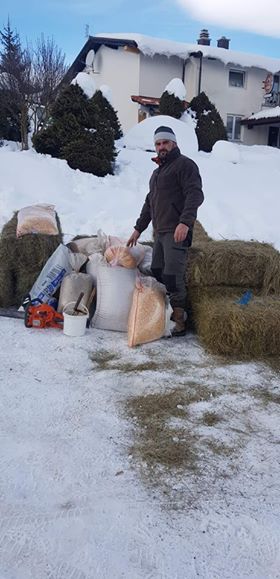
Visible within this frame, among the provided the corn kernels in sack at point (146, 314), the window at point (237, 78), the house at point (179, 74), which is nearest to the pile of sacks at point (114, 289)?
the corn kernels in sack at point (146, 314)

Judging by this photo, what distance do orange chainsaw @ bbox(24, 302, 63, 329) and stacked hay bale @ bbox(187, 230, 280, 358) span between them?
1.16 meters

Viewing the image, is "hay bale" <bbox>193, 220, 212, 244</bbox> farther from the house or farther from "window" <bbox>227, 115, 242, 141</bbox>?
"window" <bbox>227, 115, 242, 141</bbox>

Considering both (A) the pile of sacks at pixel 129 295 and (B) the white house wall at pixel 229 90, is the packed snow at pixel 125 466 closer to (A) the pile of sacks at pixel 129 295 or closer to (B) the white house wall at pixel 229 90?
(A) the pile of sacks at pixel 129 295

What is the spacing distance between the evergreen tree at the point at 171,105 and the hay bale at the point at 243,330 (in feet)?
44.9

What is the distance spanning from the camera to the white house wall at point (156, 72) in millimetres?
19016

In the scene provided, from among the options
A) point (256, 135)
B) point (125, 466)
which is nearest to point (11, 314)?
point (125, 466)

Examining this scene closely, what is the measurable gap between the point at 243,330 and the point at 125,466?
5.33 ft

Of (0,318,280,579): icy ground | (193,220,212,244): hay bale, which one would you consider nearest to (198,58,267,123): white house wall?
(193,220,212,244): hay bale

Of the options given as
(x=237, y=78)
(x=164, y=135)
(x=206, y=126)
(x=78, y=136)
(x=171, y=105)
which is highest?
(x=237, y=78)

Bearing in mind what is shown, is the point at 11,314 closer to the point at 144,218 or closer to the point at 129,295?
the point at 129,295

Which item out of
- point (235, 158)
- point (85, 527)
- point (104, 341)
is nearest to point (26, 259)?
point (104, 341)

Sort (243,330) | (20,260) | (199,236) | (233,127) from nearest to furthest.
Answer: (243,330), (20,260), (199,236), (233,127)

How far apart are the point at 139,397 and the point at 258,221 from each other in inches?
204

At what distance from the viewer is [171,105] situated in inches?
618
